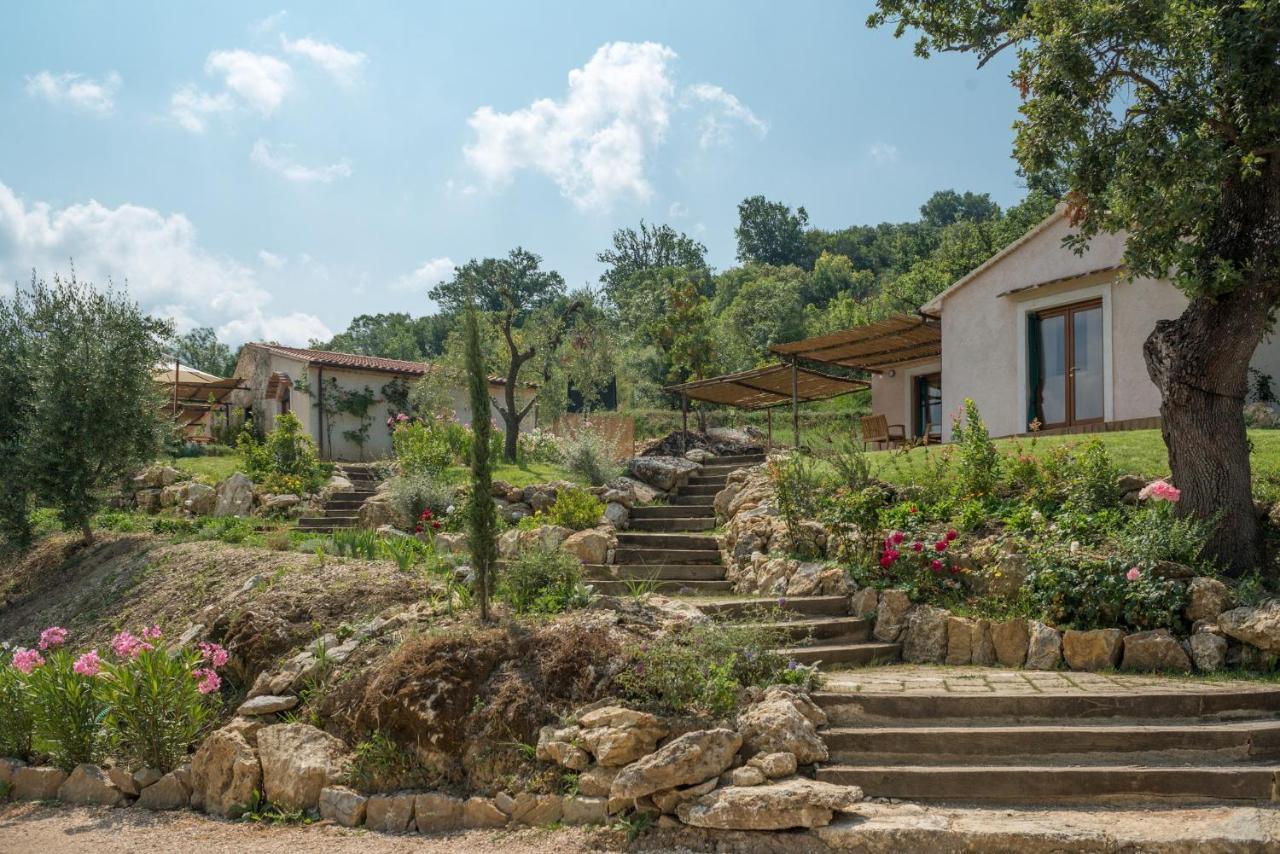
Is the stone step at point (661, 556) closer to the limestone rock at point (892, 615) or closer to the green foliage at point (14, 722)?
the limestone rock at point (892, 615)

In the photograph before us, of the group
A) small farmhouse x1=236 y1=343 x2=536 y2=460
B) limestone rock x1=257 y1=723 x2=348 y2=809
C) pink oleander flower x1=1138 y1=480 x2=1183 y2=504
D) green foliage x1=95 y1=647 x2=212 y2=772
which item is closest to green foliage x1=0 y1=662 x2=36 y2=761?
green foliage x1=95 y1=647 x2=212 y2=772

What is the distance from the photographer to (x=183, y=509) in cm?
1678

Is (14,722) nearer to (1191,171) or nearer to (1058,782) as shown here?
(1058,782)

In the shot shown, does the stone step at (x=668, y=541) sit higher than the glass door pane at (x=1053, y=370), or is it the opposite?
the glass door pane at (x=1053, y=370)

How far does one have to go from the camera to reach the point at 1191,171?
8.08m

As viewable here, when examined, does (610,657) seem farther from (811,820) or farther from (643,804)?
(811,820)

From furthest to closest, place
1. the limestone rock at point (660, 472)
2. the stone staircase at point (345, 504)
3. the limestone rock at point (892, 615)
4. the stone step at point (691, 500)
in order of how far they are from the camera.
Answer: the stone staircase at point (345, 504) < the limestone rock at point (660, 472) < the stone step at point (691, 500) < the limestone rock at point (892, 615)

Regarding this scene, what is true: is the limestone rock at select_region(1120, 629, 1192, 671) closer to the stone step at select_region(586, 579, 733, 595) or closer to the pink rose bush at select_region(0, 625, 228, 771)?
the stone step at select_region(586, 579, 733, 595)

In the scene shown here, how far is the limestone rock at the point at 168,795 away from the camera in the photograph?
7160 millimetres

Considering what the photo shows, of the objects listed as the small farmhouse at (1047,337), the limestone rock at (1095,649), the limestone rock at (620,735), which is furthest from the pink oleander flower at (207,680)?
the small farmhouse at (1047,337)

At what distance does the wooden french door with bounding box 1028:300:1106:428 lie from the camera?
14.3 metres

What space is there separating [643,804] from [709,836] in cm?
51

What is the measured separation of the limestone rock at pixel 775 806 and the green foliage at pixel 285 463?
1352cm

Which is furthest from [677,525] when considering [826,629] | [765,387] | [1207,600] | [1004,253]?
[765,387]
